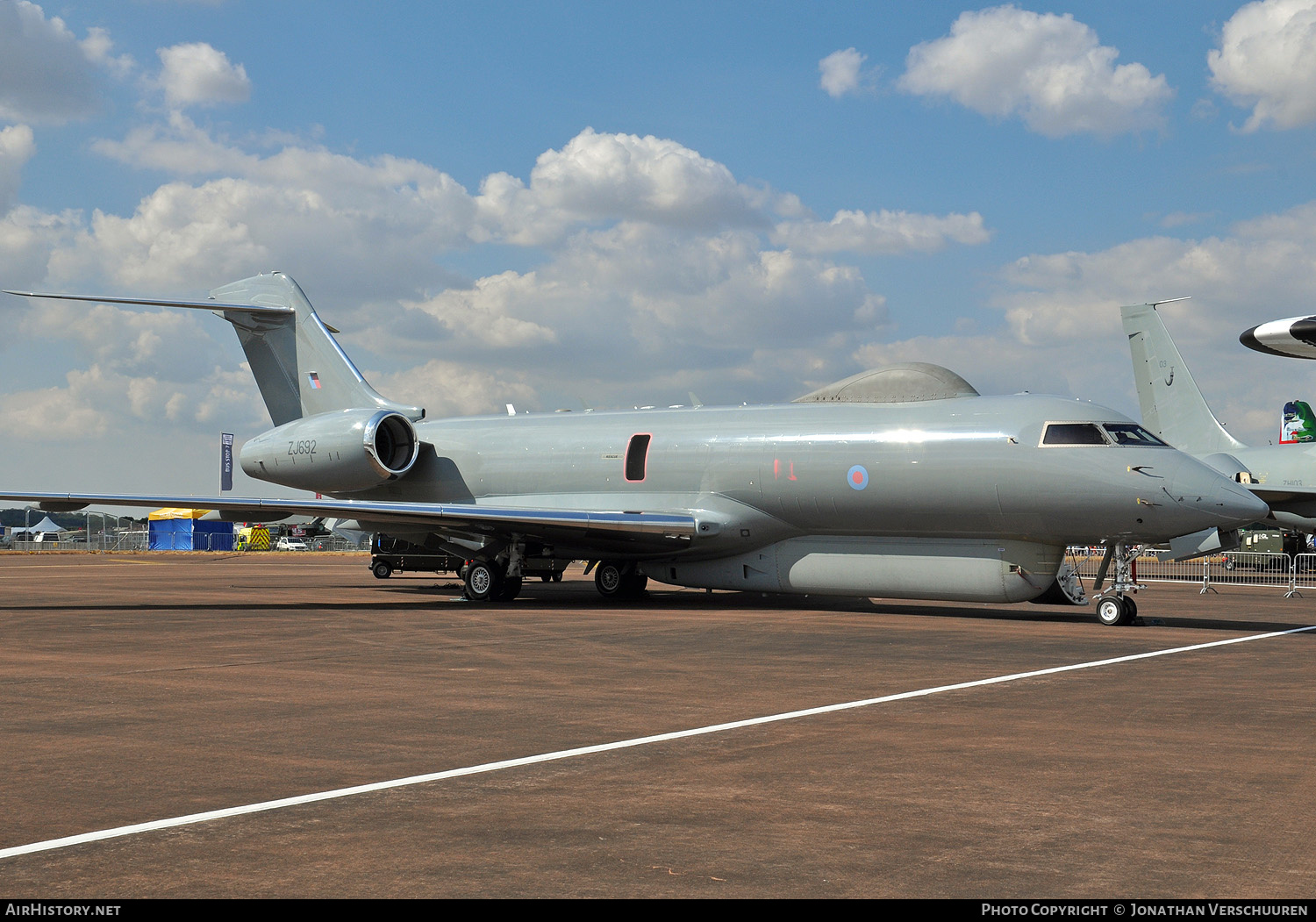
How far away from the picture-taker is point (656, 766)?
263 inches

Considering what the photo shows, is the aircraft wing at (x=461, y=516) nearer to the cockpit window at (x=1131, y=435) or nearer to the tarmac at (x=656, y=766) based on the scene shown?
the tarmac at (x=656, y=766)

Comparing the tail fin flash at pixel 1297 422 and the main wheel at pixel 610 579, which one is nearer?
the main wheel at pixel 610 579

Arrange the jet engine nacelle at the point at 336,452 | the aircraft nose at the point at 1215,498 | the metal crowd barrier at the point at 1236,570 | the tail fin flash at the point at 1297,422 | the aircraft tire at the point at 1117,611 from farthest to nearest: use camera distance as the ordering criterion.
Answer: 1. the tail fin flash at the point at 1297,422
2. the metal crowd barrier at the point at 1236,570
3. the jet engine nacelle at the point at 336,452
4. the aircraft tire at the point at 1117,611
5. the aircraft nose at the point at 1215,498

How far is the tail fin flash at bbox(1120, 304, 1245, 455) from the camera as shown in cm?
3472

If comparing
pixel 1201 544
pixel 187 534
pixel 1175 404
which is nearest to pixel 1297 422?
pixel 1175 404

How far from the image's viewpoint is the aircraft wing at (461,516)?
19453 millimetres

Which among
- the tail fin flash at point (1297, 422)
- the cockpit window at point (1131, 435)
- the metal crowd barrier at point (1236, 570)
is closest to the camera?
the cockpit window at point (1131, 435)

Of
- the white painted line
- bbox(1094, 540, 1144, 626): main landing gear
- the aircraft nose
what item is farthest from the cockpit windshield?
the white painted line

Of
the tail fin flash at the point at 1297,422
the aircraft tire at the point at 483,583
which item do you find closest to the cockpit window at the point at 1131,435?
the aircraft tire at the point at 483,583

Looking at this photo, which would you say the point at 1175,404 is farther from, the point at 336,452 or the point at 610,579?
the point at 336,452

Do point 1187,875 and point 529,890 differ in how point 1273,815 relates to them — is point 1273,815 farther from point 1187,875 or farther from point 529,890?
point 529,890

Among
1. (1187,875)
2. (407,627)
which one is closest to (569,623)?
(407,627)

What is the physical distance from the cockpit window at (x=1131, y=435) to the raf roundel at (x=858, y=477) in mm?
3755

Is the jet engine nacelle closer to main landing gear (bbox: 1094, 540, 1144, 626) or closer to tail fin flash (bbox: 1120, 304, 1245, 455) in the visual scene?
main landing gear (bbox: 1094, 540, 1144, 626)
